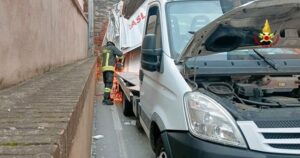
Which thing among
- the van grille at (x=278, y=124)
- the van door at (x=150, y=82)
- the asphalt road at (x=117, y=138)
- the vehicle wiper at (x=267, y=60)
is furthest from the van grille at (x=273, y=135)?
the asphalt road at (x=117, y=138)

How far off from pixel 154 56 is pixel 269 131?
1791mm

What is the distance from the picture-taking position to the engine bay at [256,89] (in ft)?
10.6

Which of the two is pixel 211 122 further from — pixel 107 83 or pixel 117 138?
pixel 107 83

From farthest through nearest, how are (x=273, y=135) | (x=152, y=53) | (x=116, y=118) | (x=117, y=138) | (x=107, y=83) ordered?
(x=107, y=83) < (x=116, y=118) < (x=117, y=138) < (x=152, y=53) < (x=273, y=135)

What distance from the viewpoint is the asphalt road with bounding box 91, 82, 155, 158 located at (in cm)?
568

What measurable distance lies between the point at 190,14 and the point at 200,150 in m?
2.25

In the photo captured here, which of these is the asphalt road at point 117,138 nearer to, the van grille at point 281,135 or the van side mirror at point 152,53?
the van side mirror at point 152,53

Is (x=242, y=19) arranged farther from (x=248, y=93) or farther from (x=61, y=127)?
(x=61, y=127)

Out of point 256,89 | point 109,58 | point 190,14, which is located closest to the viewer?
point 256,89

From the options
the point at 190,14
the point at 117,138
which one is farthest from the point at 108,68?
the point at 190,14

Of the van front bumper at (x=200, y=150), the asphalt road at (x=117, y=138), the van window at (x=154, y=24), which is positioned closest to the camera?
the van front bumper at (x=200, y=150)

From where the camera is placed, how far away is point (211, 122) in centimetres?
293

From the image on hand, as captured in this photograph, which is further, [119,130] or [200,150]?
[119,130]

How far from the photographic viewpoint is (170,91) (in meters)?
3.69
